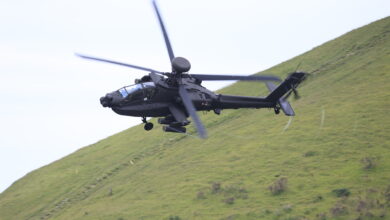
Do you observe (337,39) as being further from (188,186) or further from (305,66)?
(188,186)

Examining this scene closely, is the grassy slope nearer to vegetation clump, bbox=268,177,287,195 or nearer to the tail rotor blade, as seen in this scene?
vegetation clump, bbox=268,177,287,195

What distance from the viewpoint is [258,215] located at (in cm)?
5050

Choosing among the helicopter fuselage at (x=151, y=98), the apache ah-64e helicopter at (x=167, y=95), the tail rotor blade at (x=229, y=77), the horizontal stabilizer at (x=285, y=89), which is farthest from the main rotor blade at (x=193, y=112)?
the horizontal stabilizer at (x=285, y=89)

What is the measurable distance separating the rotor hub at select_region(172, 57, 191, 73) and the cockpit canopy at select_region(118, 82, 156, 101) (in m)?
2.04

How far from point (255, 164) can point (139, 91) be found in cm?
3954

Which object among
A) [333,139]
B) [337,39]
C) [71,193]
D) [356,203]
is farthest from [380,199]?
[337,39]

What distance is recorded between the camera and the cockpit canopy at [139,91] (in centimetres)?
2683

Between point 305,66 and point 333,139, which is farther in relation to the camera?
point 305,66

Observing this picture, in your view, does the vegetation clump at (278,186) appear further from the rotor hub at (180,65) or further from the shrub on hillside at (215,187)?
the rotor hub at (180,65)

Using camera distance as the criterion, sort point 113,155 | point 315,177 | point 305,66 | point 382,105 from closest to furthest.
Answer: point 315,177 < point 382,105 < point 113,155 < point 305,66

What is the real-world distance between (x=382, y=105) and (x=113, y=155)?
47497mm

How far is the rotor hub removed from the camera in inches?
1003

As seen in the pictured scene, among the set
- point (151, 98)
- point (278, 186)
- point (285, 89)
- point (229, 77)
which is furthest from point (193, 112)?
point (278, 186)

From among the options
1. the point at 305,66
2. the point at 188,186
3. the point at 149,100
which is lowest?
the point at 188,186
